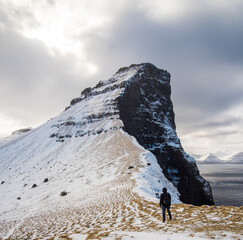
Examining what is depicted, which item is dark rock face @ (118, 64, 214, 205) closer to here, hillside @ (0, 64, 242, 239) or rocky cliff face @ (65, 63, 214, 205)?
rocky cliff face @ (65, 63, 214, 205)

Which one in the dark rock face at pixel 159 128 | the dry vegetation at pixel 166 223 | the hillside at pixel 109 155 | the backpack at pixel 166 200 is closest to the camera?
the dry vegetation at pixel 166 223

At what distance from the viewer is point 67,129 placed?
86.3 metres

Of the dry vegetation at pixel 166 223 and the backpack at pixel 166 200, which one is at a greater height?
the backpack at pixel 166 200

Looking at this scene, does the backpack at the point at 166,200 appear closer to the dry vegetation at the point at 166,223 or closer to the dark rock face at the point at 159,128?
the dry vegetation at the point at 166,223

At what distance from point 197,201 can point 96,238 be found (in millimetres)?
76587

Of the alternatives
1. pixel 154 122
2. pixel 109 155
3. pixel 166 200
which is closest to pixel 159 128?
pixel 154 122

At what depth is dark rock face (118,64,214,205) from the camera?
72.1 m

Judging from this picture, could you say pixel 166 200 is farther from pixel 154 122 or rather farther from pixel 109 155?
pixel 154 122

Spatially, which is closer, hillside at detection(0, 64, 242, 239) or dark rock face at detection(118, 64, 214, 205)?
hillside at detection(0, 64, 242, 239)

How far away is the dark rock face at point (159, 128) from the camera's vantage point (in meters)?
72.1

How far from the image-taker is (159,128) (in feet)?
305

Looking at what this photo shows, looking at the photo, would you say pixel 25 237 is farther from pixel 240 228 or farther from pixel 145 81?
pixel 145 81

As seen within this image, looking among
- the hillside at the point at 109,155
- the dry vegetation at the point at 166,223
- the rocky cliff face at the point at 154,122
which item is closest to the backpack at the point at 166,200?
the dry vegetation at the point at 166,223

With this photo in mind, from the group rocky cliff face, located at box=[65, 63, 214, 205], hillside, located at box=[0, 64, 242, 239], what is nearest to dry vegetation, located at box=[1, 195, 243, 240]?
hillside, located at box=[0, 64, 242, 239]
